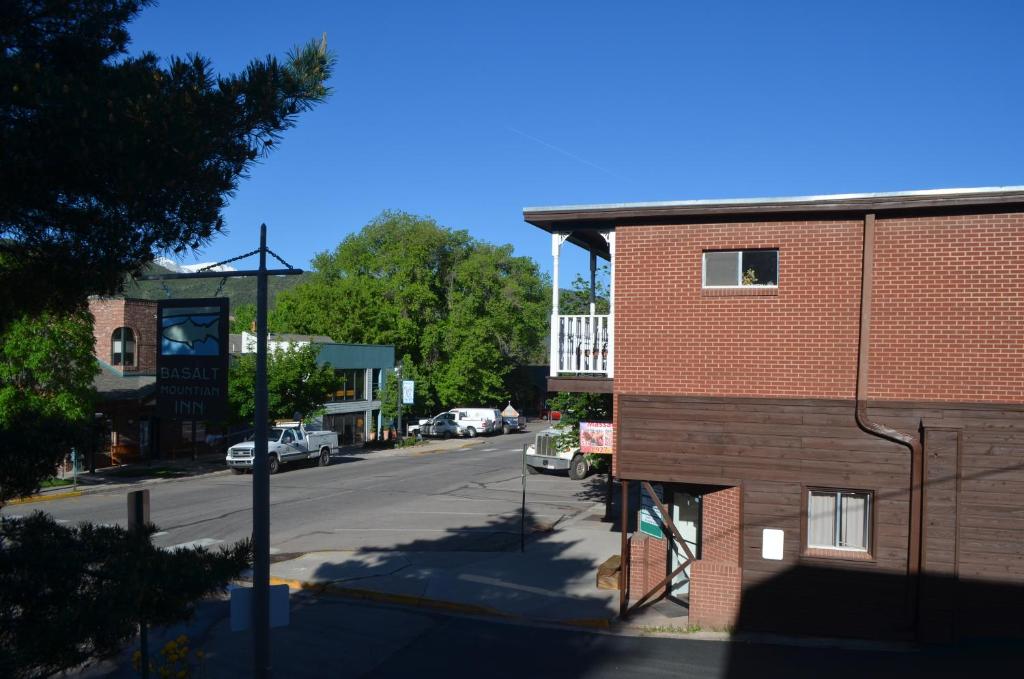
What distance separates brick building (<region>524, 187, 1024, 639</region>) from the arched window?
28.4 m

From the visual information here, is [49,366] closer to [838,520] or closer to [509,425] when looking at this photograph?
[838,520]

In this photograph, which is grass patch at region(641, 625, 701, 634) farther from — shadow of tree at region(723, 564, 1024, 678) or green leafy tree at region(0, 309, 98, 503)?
green leafy tree at region(0, 309, 98, 503)

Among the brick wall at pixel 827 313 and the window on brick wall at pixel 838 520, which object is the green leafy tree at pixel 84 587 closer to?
the brick wall at pixel 827 313

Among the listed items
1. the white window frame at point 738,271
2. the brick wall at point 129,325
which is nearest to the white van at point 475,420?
the brick wall at point 129,325

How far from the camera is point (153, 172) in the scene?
24.3 feet

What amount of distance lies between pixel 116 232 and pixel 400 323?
154 feet

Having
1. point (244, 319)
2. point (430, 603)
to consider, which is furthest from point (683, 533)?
point (244, 319)

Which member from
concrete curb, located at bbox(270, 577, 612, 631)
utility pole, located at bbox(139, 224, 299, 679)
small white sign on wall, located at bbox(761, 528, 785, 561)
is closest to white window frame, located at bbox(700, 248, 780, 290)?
small white sign on wall, located at bbox(761, 528, 785, 561)

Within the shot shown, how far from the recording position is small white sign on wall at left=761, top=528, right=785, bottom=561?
43.2 ft

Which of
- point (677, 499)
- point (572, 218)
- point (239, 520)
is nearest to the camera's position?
point (572, 218)

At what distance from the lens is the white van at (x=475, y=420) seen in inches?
2137

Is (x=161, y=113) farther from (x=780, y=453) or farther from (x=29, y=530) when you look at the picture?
(x=780, y=453)

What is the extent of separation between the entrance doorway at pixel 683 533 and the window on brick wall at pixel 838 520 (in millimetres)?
2416

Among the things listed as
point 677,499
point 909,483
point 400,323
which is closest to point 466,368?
point 400,323
